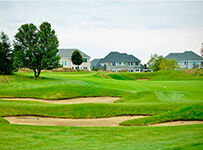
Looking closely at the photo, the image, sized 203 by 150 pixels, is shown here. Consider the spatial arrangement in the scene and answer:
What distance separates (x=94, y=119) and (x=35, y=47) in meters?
25.9

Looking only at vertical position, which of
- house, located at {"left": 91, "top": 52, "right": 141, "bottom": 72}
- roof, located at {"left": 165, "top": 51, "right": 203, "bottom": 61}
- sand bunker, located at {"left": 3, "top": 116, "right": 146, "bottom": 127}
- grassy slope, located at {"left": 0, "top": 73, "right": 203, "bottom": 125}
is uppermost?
roof, located at {"left": 165, "top": 51, "right": 203, "bottom": 61}

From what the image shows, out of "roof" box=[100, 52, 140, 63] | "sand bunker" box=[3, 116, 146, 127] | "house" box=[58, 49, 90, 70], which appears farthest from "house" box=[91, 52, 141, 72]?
"sand bunker" box=[3, 116, 146, 127]

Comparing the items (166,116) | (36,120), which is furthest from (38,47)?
(166,116)

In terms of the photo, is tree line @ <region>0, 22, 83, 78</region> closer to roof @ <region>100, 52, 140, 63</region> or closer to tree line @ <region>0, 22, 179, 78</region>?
tree line @ <region>0, 22, 179, 78</region>

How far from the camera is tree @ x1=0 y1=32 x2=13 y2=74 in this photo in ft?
148

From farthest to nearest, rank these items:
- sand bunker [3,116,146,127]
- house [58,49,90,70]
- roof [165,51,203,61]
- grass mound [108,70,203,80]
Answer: roof [165,51,203,61] < house [58,49,90,70] < grass mound [108,70,203,80] < sand bunker [3,116,146,127]

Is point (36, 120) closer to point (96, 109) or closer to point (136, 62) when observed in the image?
point (96, 109)

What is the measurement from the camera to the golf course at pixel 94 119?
9.39 m

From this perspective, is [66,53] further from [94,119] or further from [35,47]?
[94,119]

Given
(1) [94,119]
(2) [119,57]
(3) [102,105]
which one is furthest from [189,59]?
(1) [94,119]

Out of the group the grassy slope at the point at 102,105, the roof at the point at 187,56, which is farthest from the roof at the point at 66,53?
the grassy slope at the point at 102,105

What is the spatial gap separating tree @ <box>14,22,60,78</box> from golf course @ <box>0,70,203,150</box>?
3.12 m

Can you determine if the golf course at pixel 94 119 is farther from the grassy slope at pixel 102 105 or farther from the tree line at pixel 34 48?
the tree line at pixel 34 48

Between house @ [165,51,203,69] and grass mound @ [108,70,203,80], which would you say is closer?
grass mound @ [108,70,203,80]
